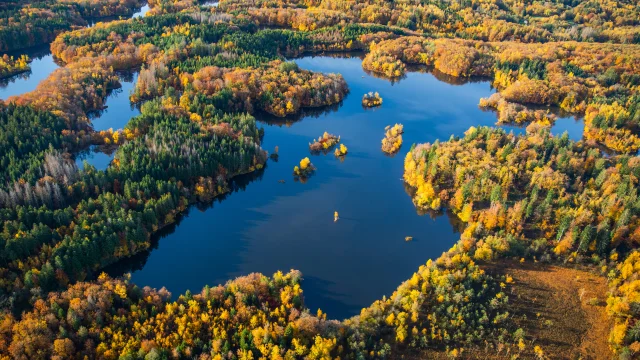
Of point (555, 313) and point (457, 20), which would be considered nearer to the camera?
point (555, 313)

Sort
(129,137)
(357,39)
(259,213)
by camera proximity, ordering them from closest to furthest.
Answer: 1. (259,213)
2. (129,137)
3. (357,39)

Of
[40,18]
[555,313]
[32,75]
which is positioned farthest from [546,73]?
[40,18]

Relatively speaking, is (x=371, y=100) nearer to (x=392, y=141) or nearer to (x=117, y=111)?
(x=392, y=141)

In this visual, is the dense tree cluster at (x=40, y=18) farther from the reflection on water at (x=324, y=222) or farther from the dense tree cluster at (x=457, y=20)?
the reflection on water at (x=324, y=222)

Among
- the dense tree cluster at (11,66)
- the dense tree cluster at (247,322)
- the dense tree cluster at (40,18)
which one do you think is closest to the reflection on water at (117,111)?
the dense tree cluster at (11,66)

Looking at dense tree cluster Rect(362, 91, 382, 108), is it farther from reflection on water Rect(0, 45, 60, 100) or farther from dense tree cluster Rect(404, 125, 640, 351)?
reflection on water Rect(0, 45, 60, 100)

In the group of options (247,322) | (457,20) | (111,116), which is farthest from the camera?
(457,20)

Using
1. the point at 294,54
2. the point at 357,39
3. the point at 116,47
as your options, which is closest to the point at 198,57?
the point at 116,47

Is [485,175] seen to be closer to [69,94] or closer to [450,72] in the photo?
[450,72]
